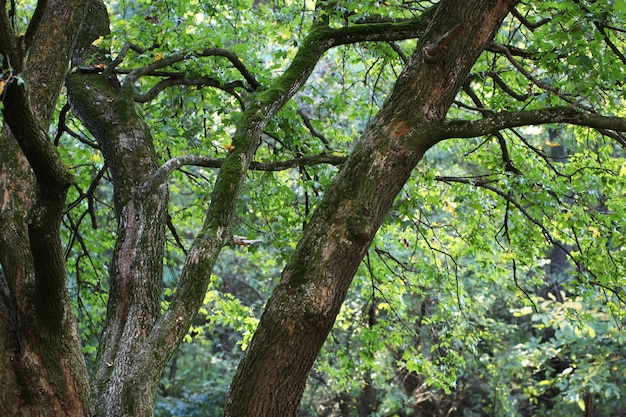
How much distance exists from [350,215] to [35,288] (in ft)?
4.12

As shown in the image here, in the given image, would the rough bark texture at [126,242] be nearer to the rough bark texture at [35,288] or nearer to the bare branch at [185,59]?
the bare branch at [185,59]

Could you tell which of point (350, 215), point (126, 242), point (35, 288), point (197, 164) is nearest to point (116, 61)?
point (197, 164)

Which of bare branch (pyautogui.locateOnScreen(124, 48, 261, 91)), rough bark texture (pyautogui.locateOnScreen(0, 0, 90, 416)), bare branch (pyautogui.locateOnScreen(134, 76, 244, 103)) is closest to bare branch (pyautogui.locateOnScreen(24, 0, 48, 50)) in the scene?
rough bark texture (pyautogui.locateOnScreen(0, 0, 90, 416))

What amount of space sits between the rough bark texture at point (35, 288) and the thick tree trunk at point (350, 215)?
706 millimetres

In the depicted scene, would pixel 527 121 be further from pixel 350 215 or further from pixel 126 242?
pixel 126 242

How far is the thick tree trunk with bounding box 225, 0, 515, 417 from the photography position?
2342 millimetres

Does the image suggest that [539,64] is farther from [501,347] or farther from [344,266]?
[501,347]

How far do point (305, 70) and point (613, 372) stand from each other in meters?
9.39

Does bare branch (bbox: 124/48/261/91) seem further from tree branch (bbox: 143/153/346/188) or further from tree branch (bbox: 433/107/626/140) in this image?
tree branch (bbox: 433/107/626/140)

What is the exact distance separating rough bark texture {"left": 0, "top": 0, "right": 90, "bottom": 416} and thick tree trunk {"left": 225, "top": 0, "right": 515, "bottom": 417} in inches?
27.8

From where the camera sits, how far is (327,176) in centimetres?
468

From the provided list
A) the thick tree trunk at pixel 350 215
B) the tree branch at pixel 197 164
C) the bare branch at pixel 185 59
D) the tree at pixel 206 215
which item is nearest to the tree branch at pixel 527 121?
the tree at pixel 206 215

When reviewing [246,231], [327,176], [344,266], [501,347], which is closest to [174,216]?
[246,231]

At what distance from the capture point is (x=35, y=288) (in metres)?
2.32
